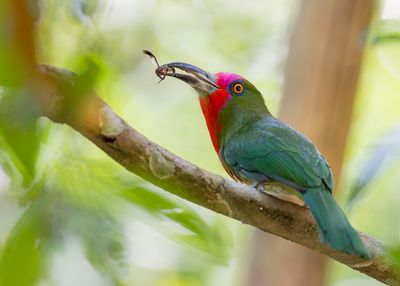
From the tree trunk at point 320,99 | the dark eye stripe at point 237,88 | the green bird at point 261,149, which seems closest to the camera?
the green bird at point 261,149

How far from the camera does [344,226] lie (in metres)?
2.38

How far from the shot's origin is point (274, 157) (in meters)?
2.86

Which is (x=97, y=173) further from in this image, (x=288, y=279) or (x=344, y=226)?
(x=288, y=279)

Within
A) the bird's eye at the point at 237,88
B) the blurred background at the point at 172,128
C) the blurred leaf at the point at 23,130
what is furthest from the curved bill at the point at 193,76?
the blurred leaf at the point at 23,130

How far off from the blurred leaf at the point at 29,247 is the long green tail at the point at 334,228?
0.95 meters

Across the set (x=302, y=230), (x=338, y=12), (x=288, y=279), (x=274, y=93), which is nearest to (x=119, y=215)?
(x=302, y=230)

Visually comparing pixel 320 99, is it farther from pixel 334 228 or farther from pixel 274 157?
pixel 334 228

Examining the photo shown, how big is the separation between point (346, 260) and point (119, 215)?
797 millimetres

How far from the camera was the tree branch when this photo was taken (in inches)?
68.2

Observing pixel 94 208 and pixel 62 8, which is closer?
pixel 94 208

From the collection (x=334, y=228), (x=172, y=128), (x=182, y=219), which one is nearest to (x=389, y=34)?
(x=334, y=228)

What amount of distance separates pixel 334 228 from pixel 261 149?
675 mm

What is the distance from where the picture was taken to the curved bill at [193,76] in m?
2.96

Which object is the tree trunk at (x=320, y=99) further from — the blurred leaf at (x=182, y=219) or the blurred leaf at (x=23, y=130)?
the blurred leaf at (x=23, y=130)
